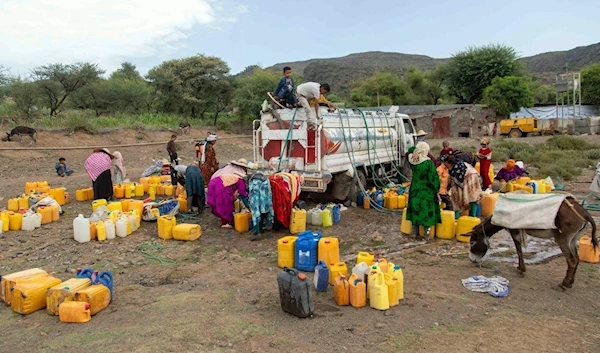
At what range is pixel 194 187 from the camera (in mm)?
9117

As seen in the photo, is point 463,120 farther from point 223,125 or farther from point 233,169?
point 233,169

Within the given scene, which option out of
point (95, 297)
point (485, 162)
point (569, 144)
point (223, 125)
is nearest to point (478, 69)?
point (569, 144)

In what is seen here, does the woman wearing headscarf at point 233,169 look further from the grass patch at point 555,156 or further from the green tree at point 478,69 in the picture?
the green tree at point 478,69

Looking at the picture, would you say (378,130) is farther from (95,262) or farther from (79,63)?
(79,63)

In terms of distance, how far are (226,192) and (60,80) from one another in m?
24.4

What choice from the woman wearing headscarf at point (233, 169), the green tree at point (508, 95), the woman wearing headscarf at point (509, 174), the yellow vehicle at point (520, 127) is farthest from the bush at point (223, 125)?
the woman wearing headscarf at point (233, 169)

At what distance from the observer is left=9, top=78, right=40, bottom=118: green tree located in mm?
25203

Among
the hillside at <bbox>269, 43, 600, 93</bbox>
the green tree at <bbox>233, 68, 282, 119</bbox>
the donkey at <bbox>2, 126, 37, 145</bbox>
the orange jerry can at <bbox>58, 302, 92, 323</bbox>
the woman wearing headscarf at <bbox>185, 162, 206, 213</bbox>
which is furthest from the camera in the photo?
the hillside at <bbox>269, 43, 600, 93</bbox>

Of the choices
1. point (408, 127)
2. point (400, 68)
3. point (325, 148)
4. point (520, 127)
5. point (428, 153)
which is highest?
point (400, 68)

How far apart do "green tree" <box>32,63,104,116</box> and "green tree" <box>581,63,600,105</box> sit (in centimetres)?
4144

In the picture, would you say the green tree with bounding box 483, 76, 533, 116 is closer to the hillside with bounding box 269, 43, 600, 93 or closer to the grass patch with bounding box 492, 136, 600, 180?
the grass patch with bounding box 492, 136, 600, 180

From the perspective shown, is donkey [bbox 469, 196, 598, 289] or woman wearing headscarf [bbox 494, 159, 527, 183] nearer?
donkey [bbox 469, 196, 598, 289]

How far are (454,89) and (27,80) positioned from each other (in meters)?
37.7

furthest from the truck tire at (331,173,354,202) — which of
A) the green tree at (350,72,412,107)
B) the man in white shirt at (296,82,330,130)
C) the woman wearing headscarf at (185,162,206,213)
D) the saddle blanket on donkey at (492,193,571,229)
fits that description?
the green tree at (350,72,412,107)
